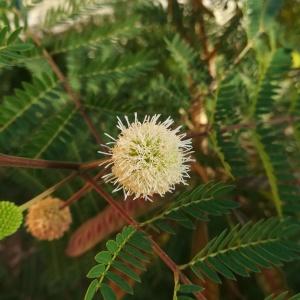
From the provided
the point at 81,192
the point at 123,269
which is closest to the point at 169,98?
the point at 81,192

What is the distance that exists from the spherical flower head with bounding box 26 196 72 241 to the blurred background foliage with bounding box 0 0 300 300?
99mm

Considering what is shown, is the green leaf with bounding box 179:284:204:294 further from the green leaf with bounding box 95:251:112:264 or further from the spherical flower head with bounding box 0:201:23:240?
the spherical flower head with bounding box 0:201:23:240

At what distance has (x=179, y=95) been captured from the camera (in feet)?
3.37

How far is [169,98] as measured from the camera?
1.03m

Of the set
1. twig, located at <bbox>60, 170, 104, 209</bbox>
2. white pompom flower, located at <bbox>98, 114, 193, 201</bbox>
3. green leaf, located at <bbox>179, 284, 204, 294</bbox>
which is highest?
white pompom flower, located at <bbox>98, 114, 193, 201</bbox>

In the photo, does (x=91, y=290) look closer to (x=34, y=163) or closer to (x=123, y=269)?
(x=123, y=269)

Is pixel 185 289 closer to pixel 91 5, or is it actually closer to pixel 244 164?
pixel 244 164

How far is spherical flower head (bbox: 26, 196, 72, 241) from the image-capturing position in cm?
81

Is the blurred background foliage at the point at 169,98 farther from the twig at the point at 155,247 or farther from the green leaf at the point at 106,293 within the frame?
the green leaf at the point at 106,293

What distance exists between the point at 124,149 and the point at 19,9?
41 cm

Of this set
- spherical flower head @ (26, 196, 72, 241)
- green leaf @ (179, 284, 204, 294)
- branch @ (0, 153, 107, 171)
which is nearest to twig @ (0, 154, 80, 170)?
branch @ (0, 153, 107, 171)

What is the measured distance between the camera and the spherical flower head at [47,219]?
2.66ft

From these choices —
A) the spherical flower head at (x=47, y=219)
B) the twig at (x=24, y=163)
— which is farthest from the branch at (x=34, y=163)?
the spherical flower head at (x=47, y=219)

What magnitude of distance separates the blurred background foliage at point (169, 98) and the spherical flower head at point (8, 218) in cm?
19
